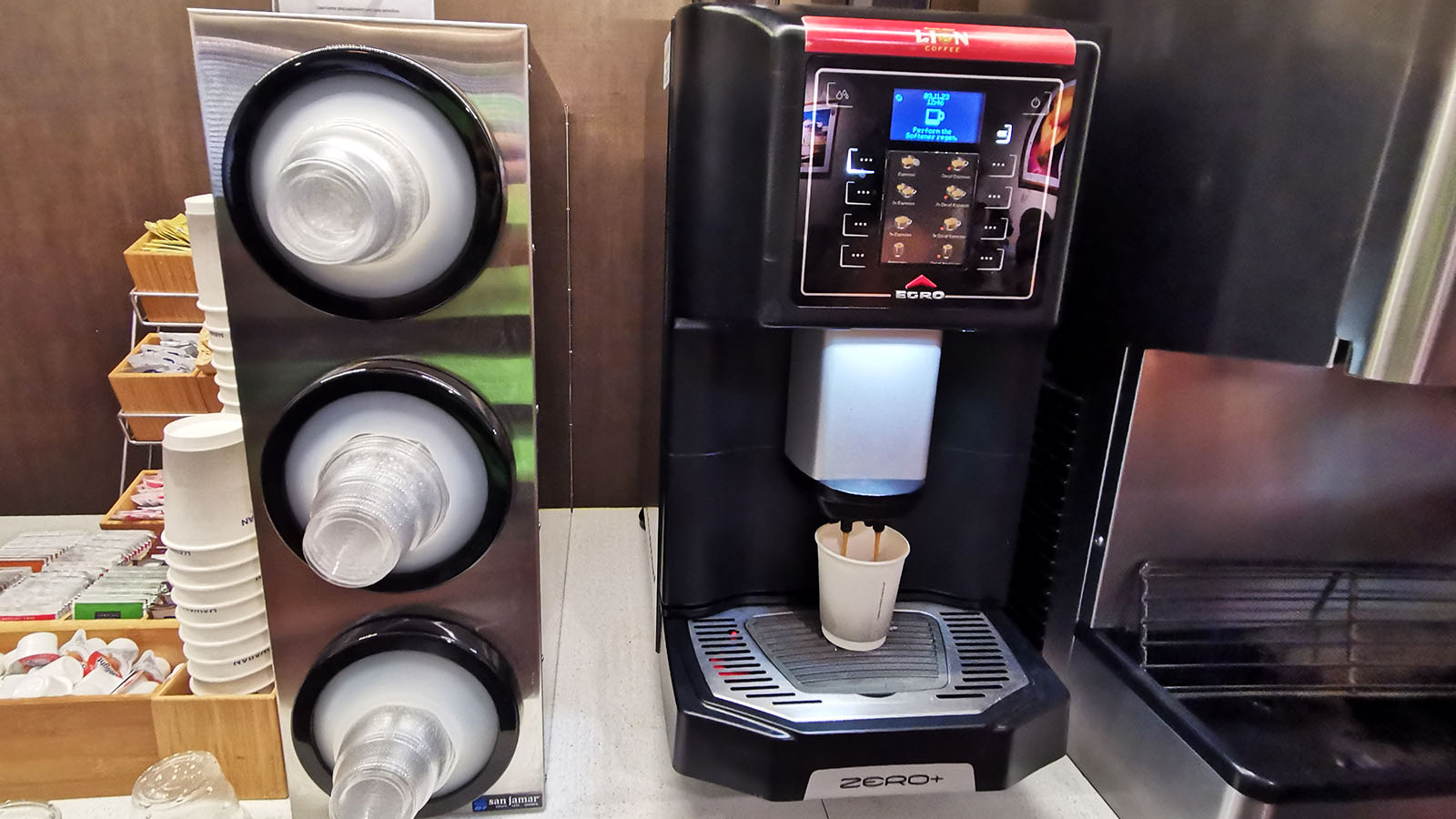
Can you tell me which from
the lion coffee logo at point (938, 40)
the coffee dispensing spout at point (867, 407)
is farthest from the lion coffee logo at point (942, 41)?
the coffee dispensing spout at point (867, 407)

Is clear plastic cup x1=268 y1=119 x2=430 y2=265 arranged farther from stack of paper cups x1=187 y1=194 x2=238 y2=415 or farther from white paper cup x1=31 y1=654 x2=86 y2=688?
white paper cup x1=31 y1=654 x2=86 y2=688

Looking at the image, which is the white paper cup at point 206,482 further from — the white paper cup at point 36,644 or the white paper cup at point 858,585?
the white paper cup at point 858,585

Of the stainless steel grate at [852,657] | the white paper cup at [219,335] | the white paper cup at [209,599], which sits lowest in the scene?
the stainless steel grate at [852,657]

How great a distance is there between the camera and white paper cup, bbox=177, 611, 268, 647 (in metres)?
0.60

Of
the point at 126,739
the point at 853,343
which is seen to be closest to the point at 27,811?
the point at 126,739

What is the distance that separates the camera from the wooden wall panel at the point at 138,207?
868mm

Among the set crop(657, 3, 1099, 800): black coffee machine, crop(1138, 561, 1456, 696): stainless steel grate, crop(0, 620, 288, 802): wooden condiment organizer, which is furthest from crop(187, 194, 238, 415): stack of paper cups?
crop(1138, 561, 1456, 696): stainless steel grate

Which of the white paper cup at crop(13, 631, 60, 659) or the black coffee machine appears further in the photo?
the white paper cup at crop(13, 631, 60, 659)

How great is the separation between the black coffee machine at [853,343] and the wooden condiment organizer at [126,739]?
30cm

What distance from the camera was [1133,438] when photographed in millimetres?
640

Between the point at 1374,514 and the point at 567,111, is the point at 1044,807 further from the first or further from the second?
the point at 567,111

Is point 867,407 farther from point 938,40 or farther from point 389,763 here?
point 389,763

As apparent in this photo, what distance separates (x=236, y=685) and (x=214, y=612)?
0.20ft

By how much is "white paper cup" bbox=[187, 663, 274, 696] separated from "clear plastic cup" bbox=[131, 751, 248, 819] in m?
0.04
